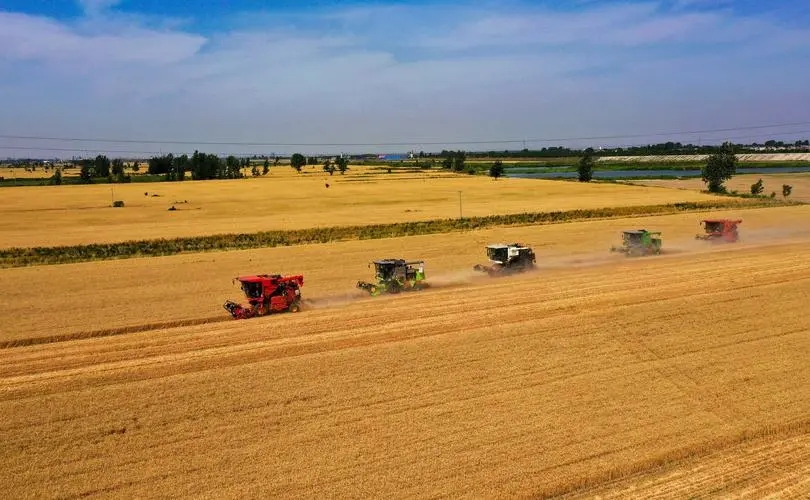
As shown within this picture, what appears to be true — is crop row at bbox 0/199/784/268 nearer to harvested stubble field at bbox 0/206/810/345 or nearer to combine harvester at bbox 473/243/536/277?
harvested stubble field at bbox 0/206/810/345

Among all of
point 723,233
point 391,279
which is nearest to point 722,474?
point 391,279

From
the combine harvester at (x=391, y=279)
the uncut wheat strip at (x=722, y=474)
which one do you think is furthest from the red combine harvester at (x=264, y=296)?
the uncut wheat strip at (x=722, y=474)

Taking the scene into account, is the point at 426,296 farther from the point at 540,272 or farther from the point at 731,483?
the point at 731,483

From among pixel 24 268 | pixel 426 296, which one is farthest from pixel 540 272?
pixel 24 268

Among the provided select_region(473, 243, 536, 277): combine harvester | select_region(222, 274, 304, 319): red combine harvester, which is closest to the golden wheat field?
select_region(473, 243, 536, 277): combine harvester

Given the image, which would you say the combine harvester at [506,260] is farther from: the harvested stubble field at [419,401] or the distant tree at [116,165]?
the distant tree at [116,165]

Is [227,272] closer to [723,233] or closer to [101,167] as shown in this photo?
[723,233]
